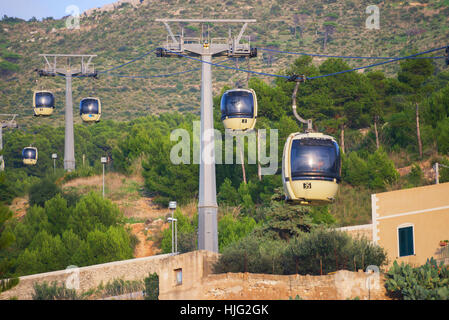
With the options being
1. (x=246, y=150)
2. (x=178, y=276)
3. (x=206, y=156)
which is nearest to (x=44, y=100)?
(x=246, y=150)

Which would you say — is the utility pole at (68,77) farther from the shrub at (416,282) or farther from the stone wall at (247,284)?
the shrub at (416,282)

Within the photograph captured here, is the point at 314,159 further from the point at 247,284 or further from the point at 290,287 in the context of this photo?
the point at 247,284

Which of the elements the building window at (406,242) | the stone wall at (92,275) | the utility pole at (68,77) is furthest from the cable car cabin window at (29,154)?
the building window at (406,242)

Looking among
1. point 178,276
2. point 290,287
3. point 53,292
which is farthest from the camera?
point 53,292

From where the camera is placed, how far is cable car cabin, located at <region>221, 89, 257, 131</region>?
95.7ft

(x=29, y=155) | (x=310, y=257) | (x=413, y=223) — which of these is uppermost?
(x=29, y=155)

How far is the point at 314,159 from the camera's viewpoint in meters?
21.7

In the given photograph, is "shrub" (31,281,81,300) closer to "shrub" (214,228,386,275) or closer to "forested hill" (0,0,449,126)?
"shrub" (214,228,386,275)

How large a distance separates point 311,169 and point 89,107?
1135 inches

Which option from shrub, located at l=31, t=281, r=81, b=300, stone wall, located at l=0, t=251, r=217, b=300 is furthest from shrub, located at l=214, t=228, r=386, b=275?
shrub, located at l=31, t=281, r=81, b=300

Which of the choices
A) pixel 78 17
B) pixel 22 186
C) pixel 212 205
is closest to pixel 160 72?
pixel 78 17

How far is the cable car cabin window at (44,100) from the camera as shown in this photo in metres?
51.7

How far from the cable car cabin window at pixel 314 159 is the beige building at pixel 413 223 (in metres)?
9.96

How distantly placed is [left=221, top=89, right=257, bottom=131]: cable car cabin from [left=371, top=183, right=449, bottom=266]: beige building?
6.99 m
